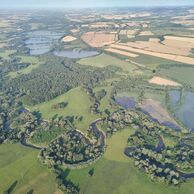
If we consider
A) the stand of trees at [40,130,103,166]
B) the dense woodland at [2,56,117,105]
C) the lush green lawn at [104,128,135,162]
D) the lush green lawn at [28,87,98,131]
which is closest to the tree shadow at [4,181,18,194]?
the stand of trees at [40,130,103,166]

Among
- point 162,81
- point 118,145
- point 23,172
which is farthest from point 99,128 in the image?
point 162,81

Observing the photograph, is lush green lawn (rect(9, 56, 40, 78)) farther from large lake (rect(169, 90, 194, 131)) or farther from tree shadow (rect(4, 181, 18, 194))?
tree shadow (rect(4, 181, 18, 194))

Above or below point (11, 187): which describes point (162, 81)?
below

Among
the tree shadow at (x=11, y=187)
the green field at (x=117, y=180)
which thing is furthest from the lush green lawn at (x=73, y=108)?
the tree shadow at (x=11, y=187)

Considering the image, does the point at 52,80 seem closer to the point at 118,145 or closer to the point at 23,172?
the point at 118,145

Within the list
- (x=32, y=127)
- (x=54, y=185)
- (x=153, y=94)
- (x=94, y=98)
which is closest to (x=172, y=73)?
(x=153, y=94)

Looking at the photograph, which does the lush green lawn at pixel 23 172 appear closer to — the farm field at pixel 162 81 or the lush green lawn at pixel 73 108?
the lush green lawn at pixel 73 108
